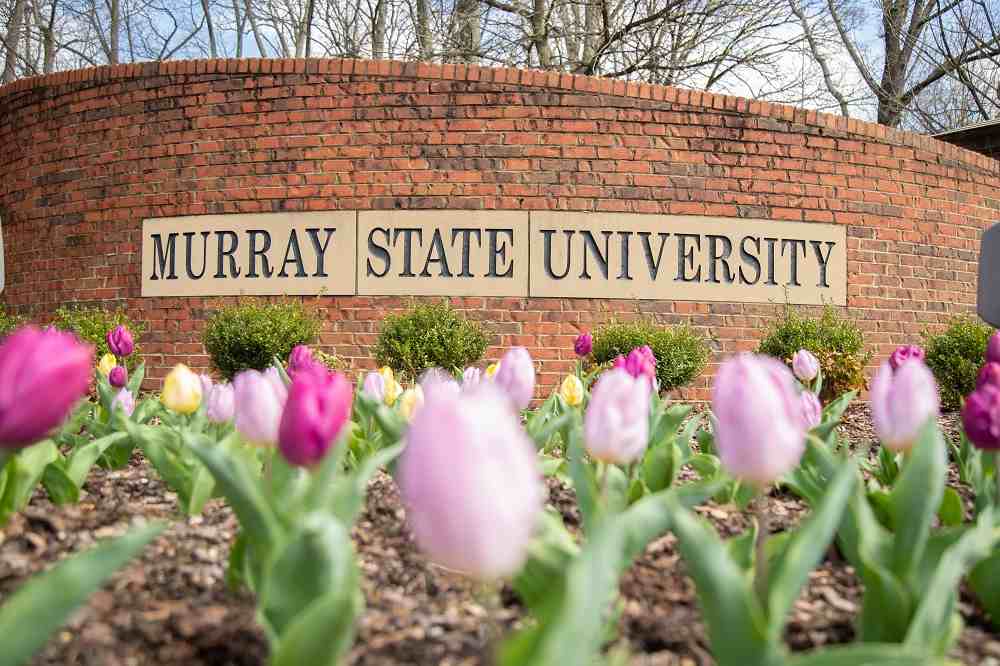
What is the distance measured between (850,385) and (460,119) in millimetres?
4081

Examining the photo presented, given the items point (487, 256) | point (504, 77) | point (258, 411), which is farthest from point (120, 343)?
point (504, 77)

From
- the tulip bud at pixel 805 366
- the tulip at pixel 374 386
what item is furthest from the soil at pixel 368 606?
the tulip bud at pixel 805 366

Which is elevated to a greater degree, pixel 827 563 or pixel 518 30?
pixel 518 30

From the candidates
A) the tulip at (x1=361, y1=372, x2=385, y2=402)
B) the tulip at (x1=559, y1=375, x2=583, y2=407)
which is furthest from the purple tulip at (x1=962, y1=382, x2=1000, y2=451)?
the tulip at (x1=361, y1=372, x2=385, y2=402)

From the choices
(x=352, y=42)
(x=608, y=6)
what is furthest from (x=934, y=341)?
(x=352, y=42)

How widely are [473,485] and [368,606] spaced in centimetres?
65

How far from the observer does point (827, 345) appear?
22.5 feet

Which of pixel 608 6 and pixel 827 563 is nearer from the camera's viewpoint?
pixel 827 563

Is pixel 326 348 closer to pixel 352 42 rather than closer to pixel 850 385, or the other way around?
pixel 850 385

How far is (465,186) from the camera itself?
7.43 m

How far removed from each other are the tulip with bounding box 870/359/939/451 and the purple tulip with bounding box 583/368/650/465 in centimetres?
42

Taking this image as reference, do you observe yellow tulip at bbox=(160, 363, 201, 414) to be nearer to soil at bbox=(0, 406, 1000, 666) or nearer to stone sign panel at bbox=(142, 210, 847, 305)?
soil at bbox=(0, 406, 1000, 666)

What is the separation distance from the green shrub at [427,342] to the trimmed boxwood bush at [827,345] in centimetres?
258

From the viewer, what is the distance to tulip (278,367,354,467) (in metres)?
1.05
